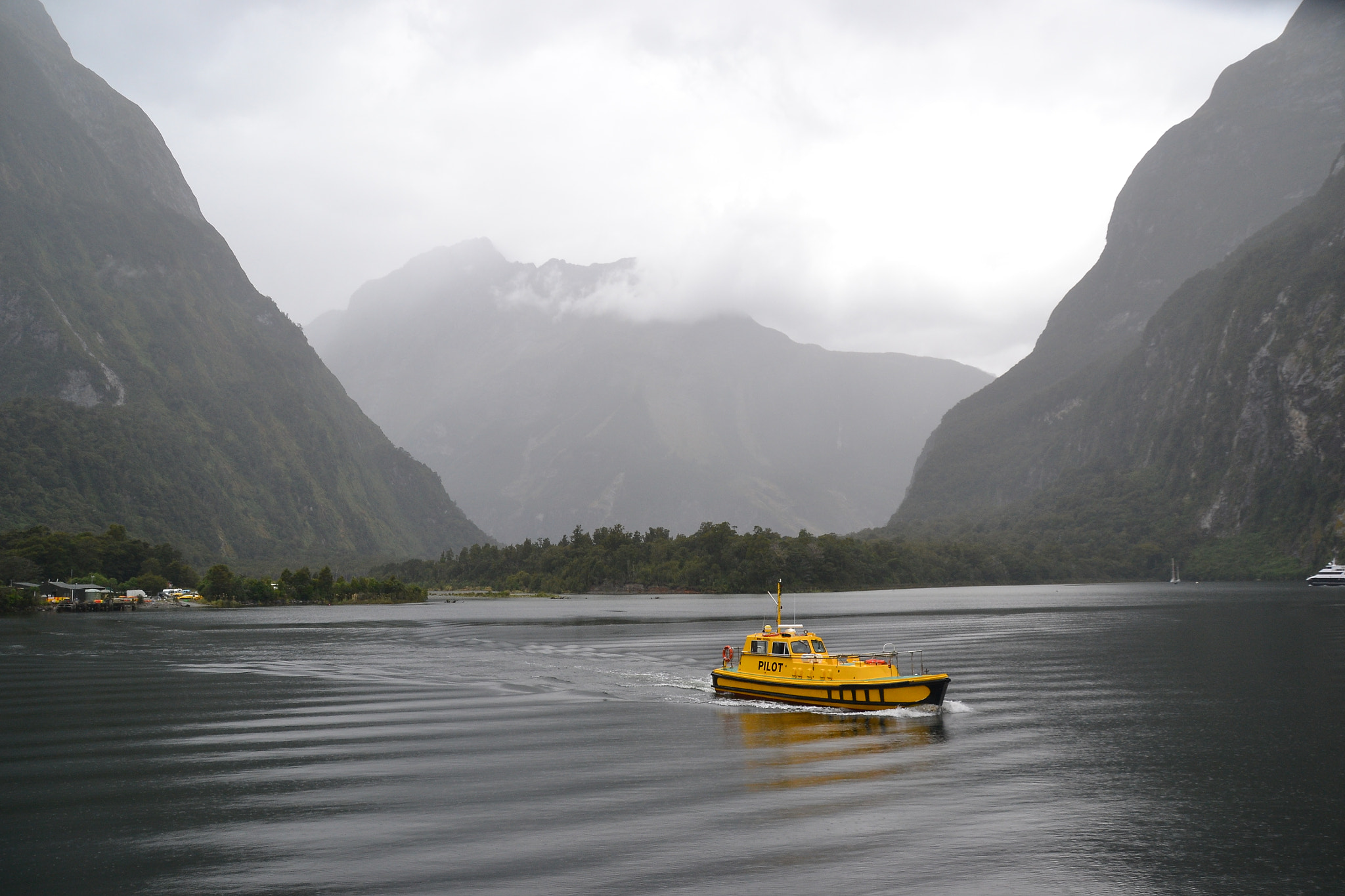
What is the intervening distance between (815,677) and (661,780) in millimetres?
19389

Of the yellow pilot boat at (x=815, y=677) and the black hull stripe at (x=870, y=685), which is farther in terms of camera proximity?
the yellow pilot boat at (x=815, y=677)

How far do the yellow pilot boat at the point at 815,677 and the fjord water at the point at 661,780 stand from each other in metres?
1.11

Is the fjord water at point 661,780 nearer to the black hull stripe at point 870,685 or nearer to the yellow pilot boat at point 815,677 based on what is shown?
the yellow pilot boat at point 815,677

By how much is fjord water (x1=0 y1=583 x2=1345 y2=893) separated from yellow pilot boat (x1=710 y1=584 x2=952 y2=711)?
3.63 feet

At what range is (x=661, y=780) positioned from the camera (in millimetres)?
36281

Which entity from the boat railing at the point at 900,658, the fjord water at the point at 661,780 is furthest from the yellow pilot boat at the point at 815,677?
the fjord water at the point at 661,780

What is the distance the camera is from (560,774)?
3731cm

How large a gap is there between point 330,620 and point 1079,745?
138 m

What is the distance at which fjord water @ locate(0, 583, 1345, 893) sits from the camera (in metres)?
25.9

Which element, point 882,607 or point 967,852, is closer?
point 967,852

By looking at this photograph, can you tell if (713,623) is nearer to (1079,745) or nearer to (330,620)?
(330,620)

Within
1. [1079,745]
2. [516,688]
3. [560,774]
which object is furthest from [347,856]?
[516,688]

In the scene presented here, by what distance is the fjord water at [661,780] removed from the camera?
2586 centimetres

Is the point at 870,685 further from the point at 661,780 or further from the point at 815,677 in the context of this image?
the point at 661,780
